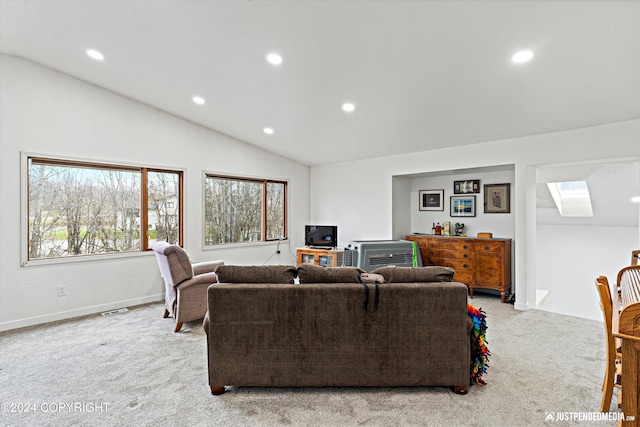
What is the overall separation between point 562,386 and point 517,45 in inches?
101

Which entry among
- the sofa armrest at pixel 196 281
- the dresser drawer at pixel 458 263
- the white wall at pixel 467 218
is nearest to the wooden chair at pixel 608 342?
the dresser drawer at pixel 458 263

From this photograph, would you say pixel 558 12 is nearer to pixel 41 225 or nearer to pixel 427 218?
pixel 427 218

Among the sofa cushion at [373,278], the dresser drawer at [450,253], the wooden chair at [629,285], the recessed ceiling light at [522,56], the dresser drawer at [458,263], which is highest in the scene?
the recessed ceiling light at [522,56]

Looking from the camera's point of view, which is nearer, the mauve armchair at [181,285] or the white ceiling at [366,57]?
the white ceiling at [366,57]

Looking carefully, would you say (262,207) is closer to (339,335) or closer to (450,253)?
(450,253)

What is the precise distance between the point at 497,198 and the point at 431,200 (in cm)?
107

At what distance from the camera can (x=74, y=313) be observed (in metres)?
3.93

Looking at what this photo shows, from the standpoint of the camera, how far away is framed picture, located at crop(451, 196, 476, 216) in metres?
5.10

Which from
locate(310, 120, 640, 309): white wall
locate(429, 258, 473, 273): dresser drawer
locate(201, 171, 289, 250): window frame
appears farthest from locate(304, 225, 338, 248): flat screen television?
locate(429, 258, 473, 273): dresser drawer

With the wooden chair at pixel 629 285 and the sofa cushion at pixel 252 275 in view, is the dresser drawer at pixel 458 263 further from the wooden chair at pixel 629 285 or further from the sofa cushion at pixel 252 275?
the sofa cushion at pixel 252 275

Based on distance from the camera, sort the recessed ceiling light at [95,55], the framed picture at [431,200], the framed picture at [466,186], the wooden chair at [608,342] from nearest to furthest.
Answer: the wooden chair at [608,342], the recessed ceiling light at [95,55], the framed picture at [466,186], the framed picture at [431,200]

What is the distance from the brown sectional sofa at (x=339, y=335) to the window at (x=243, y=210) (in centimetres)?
334

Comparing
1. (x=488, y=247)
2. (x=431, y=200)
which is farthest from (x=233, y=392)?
(x=431, y=200)

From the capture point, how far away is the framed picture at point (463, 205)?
16.7 ft
